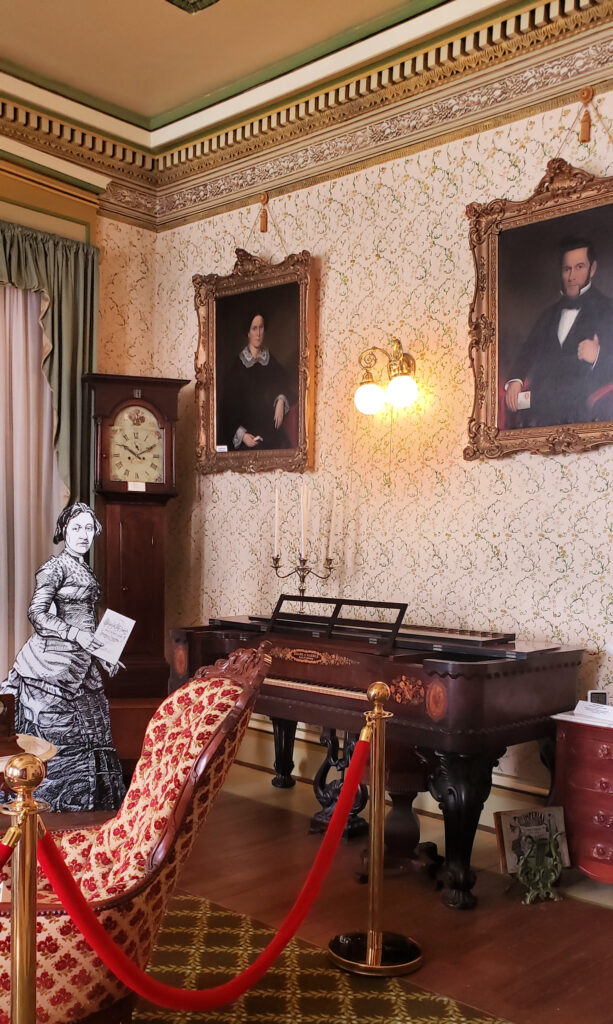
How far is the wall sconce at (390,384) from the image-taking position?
503 centimetres

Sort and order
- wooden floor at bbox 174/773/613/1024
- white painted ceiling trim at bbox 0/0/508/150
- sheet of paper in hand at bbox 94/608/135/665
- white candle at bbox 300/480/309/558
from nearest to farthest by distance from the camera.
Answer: wooden floor at bbox 174/773/613/1024, white painted ceiling trim at bbox 0/0/508/150, sheet of paper in hand at bbox 94/608/135/665, white candle at bbox 300/480/309/558

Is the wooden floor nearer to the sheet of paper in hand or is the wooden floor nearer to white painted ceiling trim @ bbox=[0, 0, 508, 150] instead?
the sheet of paper in hand

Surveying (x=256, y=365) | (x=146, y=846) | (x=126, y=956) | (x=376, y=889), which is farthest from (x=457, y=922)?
(x=256, y=365)

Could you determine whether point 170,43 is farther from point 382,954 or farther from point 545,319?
point 382,954

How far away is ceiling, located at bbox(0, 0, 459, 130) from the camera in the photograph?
4.98 metres

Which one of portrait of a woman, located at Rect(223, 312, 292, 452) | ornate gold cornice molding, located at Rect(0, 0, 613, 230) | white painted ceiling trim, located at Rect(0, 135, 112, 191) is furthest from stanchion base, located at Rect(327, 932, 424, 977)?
white painted ceiling trim, located at Rect(0, 135, 112, 191)

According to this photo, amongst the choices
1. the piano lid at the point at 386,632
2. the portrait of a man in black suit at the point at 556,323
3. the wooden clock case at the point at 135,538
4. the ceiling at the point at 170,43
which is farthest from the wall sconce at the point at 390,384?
the ceiling at the point at 170,43

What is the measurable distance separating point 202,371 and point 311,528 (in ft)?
4.73

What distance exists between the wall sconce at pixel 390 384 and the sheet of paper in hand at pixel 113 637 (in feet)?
5.92

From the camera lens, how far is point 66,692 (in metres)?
5.08

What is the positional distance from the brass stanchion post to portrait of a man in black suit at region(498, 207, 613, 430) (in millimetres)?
3373

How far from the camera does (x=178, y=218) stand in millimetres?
6578

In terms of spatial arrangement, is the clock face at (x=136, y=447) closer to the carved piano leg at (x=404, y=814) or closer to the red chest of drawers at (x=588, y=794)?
the carved piano leg at (x=404, y=814)

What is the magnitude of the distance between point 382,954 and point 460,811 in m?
0.74
